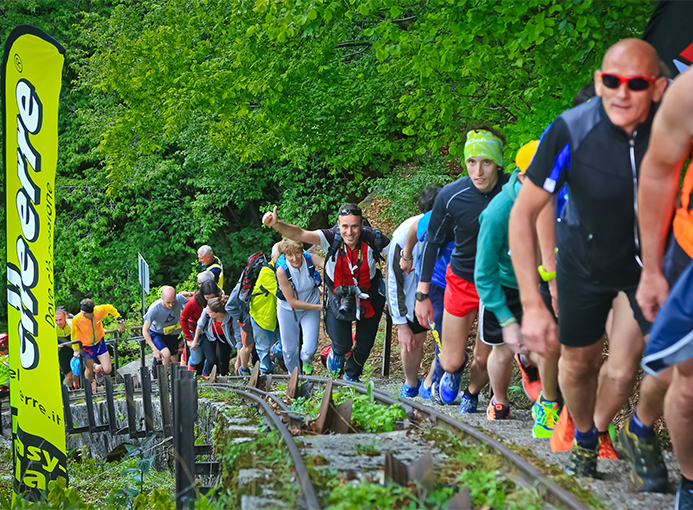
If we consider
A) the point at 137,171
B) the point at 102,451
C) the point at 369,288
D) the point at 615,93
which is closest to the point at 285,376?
the point at 369,288

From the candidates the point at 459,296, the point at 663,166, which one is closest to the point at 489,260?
the point at 459,296

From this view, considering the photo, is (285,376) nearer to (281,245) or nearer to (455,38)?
(281,245)

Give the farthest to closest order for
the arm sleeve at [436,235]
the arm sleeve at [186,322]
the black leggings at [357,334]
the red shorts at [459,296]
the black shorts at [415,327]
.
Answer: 1. the arm sleeve at [186,322]
2. the black leggings at [357,334]
3. the black shorts at [415,327]
4. the arm sleeve at [436,235]
5. the red shorts at [459,296]

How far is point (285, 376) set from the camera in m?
7.86

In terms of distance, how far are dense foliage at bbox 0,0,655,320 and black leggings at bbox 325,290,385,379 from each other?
94.6 inches

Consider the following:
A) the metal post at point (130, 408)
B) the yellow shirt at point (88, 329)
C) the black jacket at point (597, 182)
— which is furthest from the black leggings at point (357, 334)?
the yellow shirt at point (88, 329)

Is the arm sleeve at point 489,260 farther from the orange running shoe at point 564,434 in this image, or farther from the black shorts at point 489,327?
the orange running shoe at point 564,434

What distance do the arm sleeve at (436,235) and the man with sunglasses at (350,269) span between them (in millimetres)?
1451

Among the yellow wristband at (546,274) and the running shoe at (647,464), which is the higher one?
the yellow wristband at (546,274)

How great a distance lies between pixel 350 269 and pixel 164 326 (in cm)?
647

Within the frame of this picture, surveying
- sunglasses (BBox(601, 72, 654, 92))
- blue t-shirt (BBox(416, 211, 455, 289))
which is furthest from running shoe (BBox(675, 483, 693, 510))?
blue t-shirt (BBox(416, 211, 455, 289))

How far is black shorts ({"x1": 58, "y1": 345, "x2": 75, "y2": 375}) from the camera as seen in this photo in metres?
13.6

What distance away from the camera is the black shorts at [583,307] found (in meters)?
2.83

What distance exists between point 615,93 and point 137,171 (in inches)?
826
